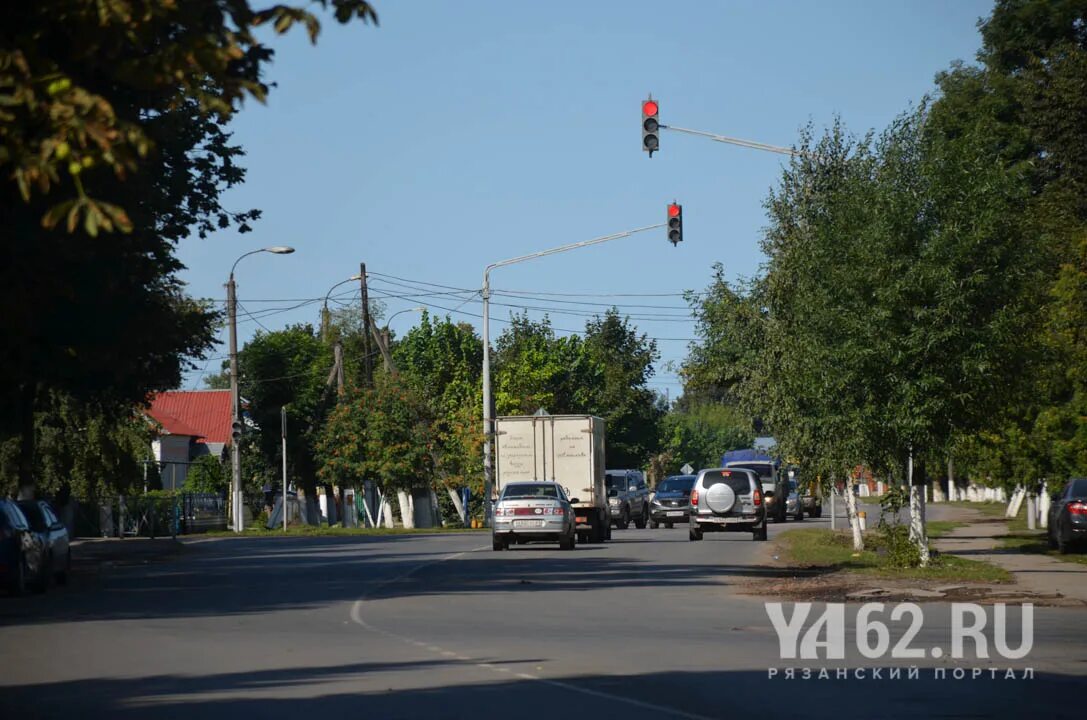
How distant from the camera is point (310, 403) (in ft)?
254

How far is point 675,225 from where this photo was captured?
33219mm

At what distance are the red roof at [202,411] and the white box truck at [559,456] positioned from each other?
211ft

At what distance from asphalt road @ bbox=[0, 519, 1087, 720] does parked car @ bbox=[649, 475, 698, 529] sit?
29306 millimetres

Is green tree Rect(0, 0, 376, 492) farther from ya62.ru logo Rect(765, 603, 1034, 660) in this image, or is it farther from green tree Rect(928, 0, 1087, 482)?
green tree Rect(928, 0, 1087, 482)

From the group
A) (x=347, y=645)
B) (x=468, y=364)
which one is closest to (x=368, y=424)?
(x=468, y=364)

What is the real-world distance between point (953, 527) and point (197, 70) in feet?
154

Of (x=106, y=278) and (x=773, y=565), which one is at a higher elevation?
(x=106, y=278)

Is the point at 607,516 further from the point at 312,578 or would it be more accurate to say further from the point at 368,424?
the point at 368,424

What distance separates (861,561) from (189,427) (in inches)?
3276

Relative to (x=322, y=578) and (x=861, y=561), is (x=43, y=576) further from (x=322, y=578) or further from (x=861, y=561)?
(x=861, y=561)

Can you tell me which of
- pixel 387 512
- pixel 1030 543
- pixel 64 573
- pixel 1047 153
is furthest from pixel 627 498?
pixel 64 573

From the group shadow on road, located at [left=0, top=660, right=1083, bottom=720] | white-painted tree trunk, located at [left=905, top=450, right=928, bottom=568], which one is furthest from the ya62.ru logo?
white-painted tree trunk, located at [left=905, top=450, right=928, bottom=568]

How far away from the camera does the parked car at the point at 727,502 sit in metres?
40.8

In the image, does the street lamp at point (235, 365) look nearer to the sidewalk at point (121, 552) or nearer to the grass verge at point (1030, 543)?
the sidewalk at point (121, 552)
